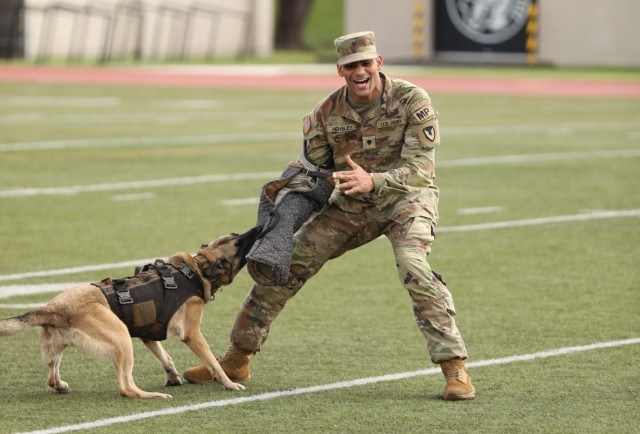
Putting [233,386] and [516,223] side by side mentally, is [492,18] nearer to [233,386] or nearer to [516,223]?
[516,223]

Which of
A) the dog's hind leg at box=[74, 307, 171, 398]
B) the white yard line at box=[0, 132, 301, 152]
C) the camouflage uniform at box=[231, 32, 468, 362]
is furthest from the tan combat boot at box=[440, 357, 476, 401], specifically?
the white yard line at box=[0, 132, 301, 152]

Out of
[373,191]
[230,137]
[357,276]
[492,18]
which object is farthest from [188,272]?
[492,18]

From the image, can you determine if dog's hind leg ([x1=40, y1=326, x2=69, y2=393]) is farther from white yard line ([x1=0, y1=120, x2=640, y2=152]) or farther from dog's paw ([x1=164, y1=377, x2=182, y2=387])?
white yard line ([x1=0, y1=120, x2=640, y2=152])

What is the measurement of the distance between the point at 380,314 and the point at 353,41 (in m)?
2.68

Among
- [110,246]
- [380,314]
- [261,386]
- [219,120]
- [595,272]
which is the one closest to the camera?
[261,386]

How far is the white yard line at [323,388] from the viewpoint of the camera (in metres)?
6.74

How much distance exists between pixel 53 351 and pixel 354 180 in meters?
1.75

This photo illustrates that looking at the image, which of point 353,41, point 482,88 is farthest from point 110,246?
point 482,88

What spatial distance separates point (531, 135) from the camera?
2255 cm

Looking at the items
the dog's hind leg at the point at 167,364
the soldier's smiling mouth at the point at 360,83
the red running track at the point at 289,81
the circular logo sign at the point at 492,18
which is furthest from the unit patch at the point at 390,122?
the circular logo sign at the point at 492,18

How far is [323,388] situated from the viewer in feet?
24.6

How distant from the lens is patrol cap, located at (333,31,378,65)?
7.45 metres

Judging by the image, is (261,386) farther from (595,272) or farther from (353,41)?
(595,272)

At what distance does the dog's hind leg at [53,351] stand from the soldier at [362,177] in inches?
28.2
